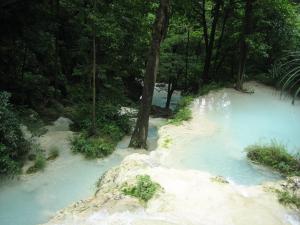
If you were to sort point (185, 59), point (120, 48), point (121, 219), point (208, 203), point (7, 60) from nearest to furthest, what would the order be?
point (121, 219)
point (208, 203)
point (120, 48)
point (7, 60)
point (185, 59)

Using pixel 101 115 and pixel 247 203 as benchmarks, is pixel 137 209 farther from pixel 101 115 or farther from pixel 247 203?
pixel 101 115

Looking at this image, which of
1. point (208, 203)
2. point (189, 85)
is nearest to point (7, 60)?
point (189, 85)

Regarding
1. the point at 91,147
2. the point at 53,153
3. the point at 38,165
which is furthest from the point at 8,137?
the point at 91,147

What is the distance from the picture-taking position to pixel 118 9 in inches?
490

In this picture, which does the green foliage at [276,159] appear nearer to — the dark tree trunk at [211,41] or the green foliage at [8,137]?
the green foliage at [8,137]

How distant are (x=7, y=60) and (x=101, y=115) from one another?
4.67 meters

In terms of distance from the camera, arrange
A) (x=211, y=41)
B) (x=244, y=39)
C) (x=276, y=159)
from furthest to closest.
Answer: (x=211, y=41)
(x=244, y=39)
(x=276, y=159)

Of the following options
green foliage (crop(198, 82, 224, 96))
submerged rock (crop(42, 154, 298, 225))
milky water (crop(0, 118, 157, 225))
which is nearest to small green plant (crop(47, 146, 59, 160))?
milky water (crop(0, 118, 157, 225))

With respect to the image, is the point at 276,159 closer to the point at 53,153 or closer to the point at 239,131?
the point at 239,131

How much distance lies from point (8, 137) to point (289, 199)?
687 centimetres

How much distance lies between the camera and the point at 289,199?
683cm

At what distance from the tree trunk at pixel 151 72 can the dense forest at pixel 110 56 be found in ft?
0.10

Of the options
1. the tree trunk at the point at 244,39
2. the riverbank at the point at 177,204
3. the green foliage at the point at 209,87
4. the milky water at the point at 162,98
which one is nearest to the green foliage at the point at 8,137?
the riverbank at the point at 177,204

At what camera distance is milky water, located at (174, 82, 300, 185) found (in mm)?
8914
